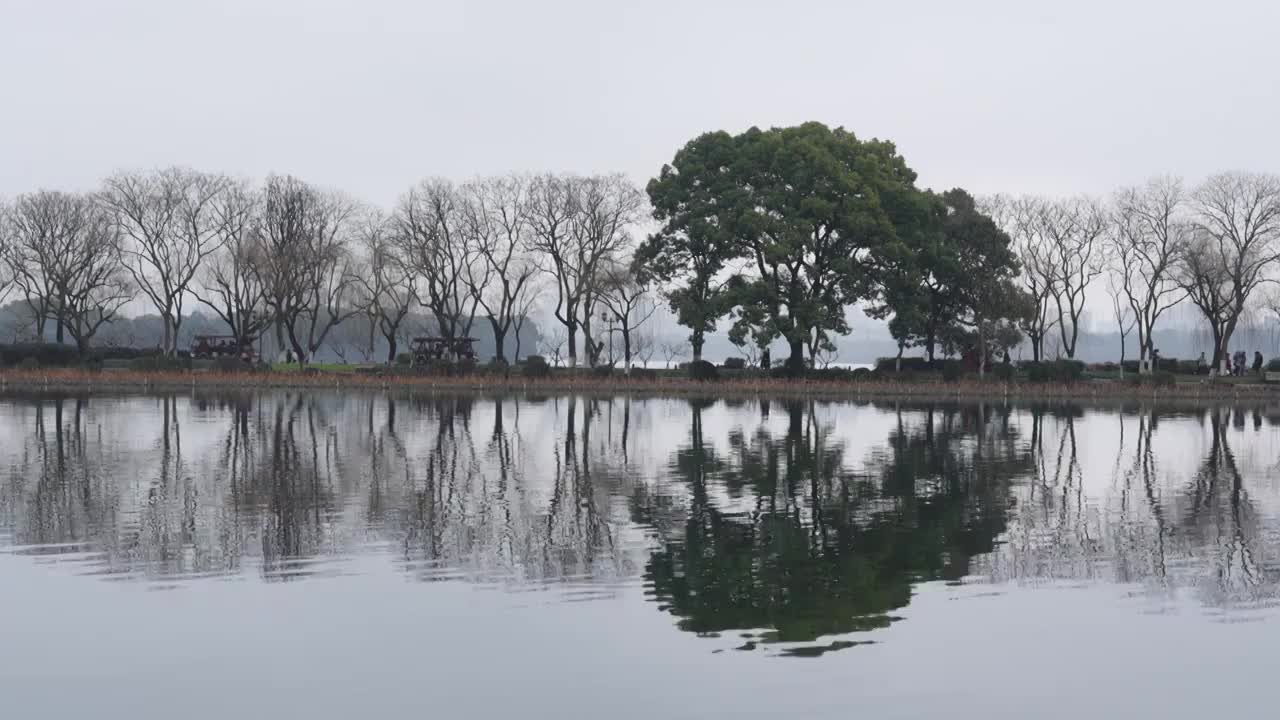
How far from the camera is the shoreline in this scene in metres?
56.2

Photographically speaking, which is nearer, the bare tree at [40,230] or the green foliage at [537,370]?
the green foliage at [537,370]

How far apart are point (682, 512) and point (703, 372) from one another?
4756cm

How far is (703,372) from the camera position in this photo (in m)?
64.8

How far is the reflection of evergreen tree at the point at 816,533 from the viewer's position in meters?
11.3

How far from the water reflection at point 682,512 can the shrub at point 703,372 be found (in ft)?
98.4

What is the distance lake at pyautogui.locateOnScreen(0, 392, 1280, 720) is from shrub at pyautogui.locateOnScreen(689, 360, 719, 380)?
3814 centimetres

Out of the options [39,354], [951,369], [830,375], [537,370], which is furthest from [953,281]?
[39,354]

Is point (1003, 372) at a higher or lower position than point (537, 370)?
lower

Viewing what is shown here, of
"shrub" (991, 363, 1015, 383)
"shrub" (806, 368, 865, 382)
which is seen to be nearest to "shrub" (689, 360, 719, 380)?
"shrub" (806, 368, 865, 382)

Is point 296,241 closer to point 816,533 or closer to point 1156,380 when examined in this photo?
point 1156,380

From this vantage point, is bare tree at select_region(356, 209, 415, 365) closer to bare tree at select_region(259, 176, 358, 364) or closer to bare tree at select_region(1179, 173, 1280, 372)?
bare tree at select_region(259, 176, 358, 364)

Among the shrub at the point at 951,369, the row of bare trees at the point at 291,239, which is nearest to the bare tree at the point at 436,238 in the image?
the row of bare trees at the point at 291,239

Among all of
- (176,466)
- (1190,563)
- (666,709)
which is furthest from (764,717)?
(176,466)

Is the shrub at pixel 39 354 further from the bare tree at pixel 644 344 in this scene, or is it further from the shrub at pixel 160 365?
the bare tree at pixel 644 344
